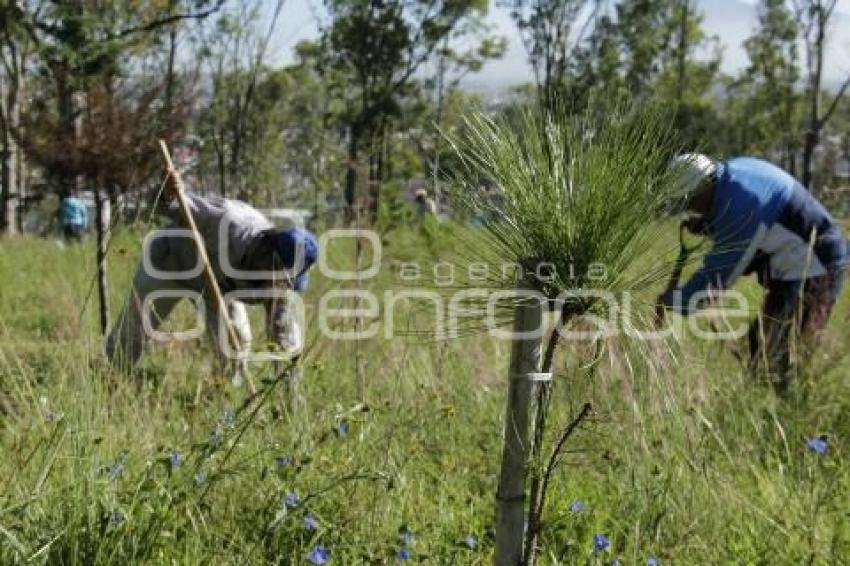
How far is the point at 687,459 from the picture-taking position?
2.53m

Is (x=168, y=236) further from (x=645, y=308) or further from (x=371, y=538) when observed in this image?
(x=645, y=308)

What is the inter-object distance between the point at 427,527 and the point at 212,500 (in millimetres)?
560

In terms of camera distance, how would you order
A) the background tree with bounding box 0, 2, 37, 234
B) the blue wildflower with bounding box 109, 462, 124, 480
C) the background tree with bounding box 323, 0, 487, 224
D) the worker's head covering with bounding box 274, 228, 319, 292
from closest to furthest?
the blue wildflower with bounding box 109, 462, 124, 480 < the worker's head covering with bounding box 274, 228, 319, 292 < the background tree with bounding box 0, 2, 37, 234 < the background tree with bounding box 323, 0, 487, 224

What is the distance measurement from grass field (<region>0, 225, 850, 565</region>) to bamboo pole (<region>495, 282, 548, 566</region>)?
0.38ft

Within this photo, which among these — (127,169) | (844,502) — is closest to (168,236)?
(127,169)

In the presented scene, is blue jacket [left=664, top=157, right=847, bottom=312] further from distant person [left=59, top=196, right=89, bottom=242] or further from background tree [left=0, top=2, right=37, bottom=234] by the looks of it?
background tree [left=0, top=2, right=37, bottom=234]

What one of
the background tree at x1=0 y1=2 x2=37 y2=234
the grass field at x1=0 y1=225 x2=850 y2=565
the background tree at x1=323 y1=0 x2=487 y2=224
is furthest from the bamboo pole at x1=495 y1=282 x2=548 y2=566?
the background tree at x1=323 y1=0 x2=487 y2=224

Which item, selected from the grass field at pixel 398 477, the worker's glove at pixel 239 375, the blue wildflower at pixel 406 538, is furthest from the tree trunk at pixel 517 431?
the worker's glove at pixel 239 375

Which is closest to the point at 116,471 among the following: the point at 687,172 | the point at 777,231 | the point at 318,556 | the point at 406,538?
the point at 318,556

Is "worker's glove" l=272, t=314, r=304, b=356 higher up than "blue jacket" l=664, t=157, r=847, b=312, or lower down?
lower down

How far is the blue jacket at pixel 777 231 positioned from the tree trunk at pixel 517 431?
2289mm

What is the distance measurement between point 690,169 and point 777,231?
2.70m

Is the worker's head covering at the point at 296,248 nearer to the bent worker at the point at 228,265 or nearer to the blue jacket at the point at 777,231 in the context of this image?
the bent worker at the point at 228,265

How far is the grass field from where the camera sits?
1.92 m
